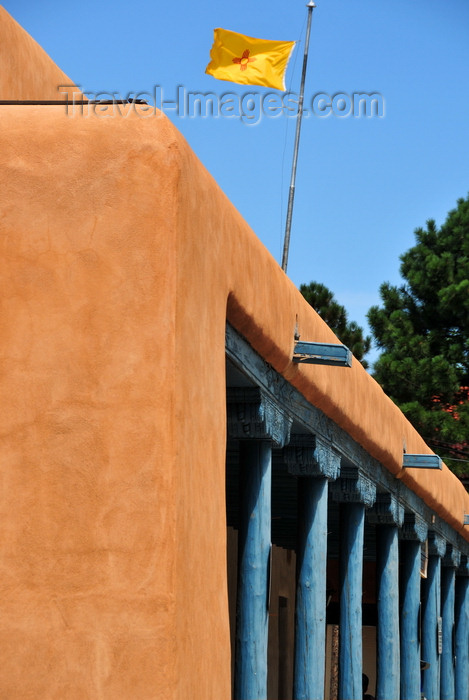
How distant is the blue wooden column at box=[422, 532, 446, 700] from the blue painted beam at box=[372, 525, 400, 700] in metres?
3.10

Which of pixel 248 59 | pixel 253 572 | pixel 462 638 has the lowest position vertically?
pixel 462 638

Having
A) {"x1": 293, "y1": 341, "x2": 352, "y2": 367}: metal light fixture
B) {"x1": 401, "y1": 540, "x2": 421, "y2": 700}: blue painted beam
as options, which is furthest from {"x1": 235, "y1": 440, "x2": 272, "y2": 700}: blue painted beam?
{"x1": 401, "y1": 540, "x2": 421, "y2": 700}: blue painted beam

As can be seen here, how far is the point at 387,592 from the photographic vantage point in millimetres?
13320

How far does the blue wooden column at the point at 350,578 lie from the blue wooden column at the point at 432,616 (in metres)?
5.01

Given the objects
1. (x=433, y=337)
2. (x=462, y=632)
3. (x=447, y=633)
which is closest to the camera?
(x=447, y=633)

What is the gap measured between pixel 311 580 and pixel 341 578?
74.6 inches

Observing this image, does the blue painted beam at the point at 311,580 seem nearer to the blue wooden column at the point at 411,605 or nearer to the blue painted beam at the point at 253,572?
the blue painted beam at the point at 253,572

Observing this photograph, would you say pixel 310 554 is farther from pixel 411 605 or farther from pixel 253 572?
pixel 411 605

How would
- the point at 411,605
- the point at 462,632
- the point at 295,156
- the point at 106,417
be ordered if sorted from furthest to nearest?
the point at 462,632 → the point at 295,156 → the point at 411,605 → the point at 106,417

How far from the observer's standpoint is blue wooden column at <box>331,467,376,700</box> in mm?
11391

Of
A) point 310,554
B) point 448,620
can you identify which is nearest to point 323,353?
point 310,554

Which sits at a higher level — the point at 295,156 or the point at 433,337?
the point at 295,156

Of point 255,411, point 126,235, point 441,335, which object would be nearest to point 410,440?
point 255,411

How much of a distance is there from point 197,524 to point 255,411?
7.44ft
